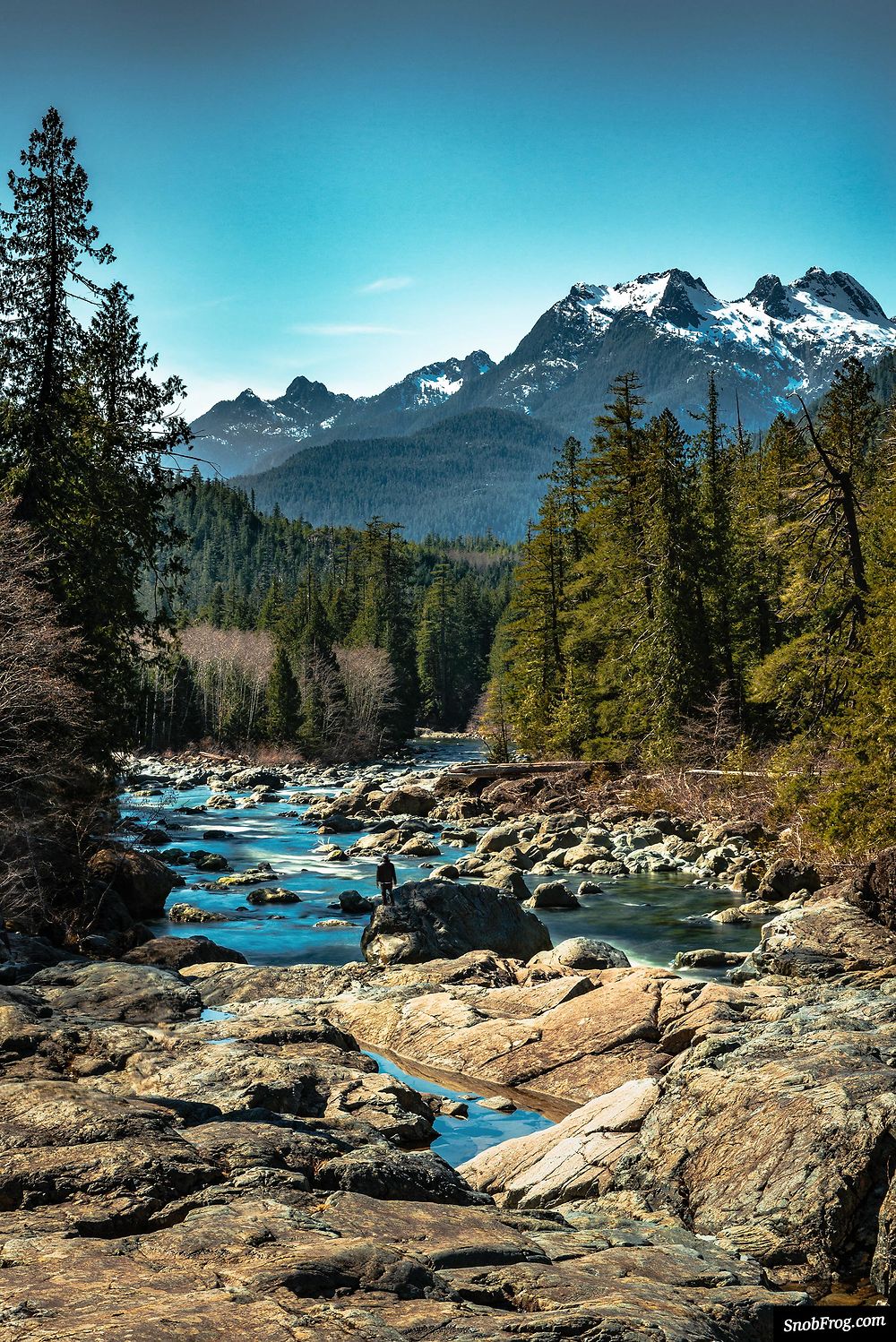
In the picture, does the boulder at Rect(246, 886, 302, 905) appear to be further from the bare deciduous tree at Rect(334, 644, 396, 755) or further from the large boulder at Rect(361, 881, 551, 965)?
the bare deciduous tree at Rect(334, 644, 396, 755)

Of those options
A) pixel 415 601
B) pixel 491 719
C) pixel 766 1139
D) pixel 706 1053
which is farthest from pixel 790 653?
pixel 415 601

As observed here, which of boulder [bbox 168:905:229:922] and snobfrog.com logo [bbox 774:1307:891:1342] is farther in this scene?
boulder [bbox 168:905:229:922]

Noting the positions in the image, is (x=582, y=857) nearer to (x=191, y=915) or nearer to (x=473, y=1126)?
(x=191, y=915)

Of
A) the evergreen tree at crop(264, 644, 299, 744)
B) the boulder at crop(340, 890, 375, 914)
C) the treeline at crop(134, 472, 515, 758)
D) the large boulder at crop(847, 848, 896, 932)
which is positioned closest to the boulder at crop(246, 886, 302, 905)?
the boulder at crop(340, 890, 375, 914)

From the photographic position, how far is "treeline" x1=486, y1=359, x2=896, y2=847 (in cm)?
1973

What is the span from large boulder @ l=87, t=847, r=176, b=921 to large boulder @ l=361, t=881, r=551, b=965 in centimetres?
646

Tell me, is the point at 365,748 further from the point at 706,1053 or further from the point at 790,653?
the point at 706,1053

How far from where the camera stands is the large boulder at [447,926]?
689 inches

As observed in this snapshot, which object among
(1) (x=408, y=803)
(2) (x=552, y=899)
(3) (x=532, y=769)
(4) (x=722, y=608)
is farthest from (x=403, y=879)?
(4) (x=722, y=608)

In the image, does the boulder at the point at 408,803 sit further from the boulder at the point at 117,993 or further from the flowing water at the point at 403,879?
the boulder at the point at 117,993

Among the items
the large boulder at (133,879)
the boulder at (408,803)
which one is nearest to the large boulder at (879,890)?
the large boulder at (133,879)

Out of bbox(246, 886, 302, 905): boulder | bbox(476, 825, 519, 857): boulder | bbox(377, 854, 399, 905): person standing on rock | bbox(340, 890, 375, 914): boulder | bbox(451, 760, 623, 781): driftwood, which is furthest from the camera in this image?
bbox(451, 760, 623, 781): driftwood

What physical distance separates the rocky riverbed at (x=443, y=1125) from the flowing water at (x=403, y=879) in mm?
458

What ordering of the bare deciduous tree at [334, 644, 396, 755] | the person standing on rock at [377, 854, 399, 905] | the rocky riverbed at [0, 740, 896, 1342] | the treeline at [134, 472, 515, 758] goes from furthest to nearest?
the bare deciduous tree at [334, 644, 396, 755] → the treeline at [134, 472, 515, 758] → the person standing on rock at [377, 854, 399, 905] → the rocky riverbed at [0, 740, 896, 1342]
